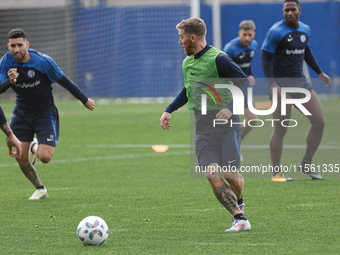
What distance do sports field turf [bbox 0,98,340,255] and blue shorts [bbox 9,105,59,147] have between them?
75 centimetres

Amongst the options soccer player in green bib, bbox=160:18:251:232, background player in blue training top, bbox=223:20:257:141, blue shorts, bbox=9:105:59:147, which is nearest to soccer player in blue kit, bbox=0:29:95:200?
blue shorts, bbox=9:105:59:147

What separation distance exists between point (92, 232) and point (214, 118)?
1.50 m

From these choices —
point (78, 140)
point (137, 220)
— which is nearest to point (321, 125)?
point (137, 220)

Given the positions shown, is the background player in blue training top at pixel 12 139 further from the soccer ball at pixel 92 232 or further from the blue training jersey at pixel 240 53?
the blue training jersey at pixel 240 53

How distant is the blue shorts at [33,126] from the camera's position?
7609 mm

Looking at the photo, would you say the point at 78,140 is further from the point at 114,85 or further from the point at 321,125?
the point at 114,85

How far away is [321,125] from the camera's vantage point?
8.17 meters

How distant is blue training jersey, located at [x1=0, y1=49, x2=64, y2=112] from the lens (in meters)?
7.38

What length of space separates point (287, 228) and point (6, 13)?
25951 mm

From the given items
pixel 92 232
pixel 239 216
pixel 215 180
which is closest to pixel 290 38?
pixel 215 180

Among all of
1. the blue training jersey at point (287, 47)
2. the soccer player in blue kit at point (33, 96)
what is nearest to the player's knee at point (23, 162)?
the soccer player in blue kit at point (33, 96)

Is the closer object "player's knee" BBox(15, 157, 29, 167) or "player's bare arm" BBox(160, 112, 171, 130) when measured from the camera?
"player's bare arm" BBox(160, 112, 171, 130)

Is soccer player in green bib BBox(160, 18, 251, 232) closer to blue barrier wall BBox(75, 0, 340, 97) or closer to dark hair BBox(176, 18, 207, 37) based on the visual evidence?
dark hair BBox(176, 18, 207, 37)

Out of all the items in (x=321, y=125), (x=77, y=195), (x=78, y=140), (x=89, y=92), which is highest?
(x=321, y=125)
